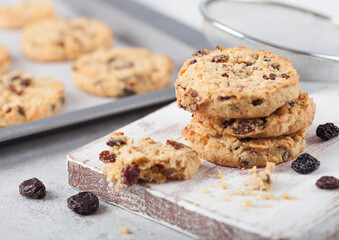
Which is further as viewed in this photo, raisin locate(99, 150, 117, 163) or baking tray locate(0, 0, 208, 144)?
baking tray locate(0, 0, 208, 144)

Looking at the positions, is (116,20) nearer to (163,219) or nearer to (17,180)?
(17,180)

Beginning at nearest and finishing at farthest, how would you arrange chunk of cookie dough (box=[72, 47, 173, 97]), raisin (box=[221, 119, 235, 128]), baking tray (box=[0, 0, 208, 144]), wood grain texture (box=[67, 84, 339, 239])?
1. wood grain texture (box=[67, 84, 339, 239])
2. raisin (box=[221, 119, 235, 128])
3. baking tray (box=[0, 0, 208, 144])
4. chunk of cookie dough (box=[72, 47, 173, 97])

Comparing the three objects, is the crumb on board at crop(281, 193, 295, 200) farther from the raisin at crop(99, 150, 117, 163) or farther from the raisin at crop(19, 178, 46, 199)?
the raisin at crop(19, 178, 46, 199)

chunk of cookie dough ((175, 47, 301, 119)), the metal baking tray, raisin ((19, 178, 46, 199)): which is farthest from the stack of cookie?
the metal baking tray

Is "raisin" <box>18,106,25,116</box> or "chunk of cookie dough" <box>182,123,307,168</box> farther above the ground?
"chunk of cookie dough" <box>182,123,307,168</box>

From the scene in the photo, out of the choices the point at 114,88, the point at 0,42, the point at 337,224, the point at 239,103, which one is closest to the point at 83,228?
the point at 239,103

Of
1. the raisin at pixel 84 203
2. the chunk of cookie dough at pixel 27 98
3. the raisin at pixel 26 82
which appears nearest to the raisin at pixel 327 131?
the raisin at pixel 84 203
